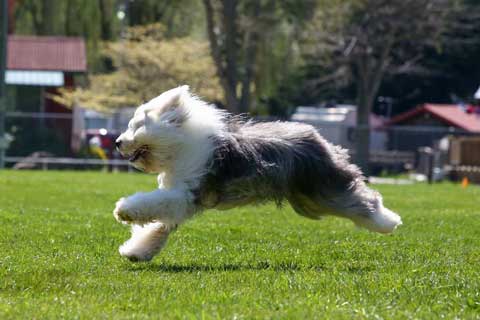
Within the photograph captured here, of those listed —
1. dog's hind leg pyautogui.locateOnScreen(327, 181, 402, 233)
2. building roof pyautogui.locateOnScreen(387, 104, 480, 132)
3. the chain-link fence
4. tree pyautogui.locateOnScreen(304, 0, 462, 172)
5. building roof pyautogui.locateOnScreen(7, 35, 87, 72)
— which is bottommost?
the chain-link fence

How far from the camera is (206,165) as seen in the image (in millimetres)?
8516

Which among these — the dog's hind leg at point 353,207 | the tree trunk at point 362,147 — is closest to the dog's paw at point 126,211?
the dog's hind leg at point 353,207

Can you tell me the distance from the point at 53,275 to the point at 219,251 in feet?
7.58

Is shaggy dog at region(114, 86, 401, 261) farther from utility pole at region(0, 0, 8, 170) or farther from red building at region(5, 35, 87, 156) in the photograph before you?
red building at region(5, 35, 87, 156)

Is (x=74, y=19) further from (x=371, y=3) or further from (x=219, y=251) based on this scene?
(x=219, y=251)

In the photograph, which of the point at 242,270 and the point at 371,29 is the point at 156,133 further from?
the point at 371,29

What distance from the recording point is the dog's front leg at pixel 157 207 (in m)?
8.32

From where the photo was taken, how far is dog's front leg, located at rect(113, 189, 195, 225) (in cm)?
832

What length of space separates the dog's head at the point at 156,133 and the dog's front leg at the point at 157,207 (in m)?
0.32

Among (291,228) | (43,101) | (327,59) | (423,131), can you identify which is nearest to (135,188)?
(291,228)

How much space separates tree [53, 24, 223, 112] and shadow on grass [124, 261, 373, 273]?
116 feet

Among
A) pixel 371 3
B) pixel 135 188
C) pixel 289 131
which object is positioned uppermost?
pixel 371 3

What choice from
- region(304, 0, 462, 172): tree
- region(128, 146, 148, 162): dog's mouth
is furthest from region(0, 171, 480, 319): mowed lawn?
region(304, 0, 462, 172): tree

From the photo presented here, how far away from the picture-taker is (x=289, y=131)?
907cm
